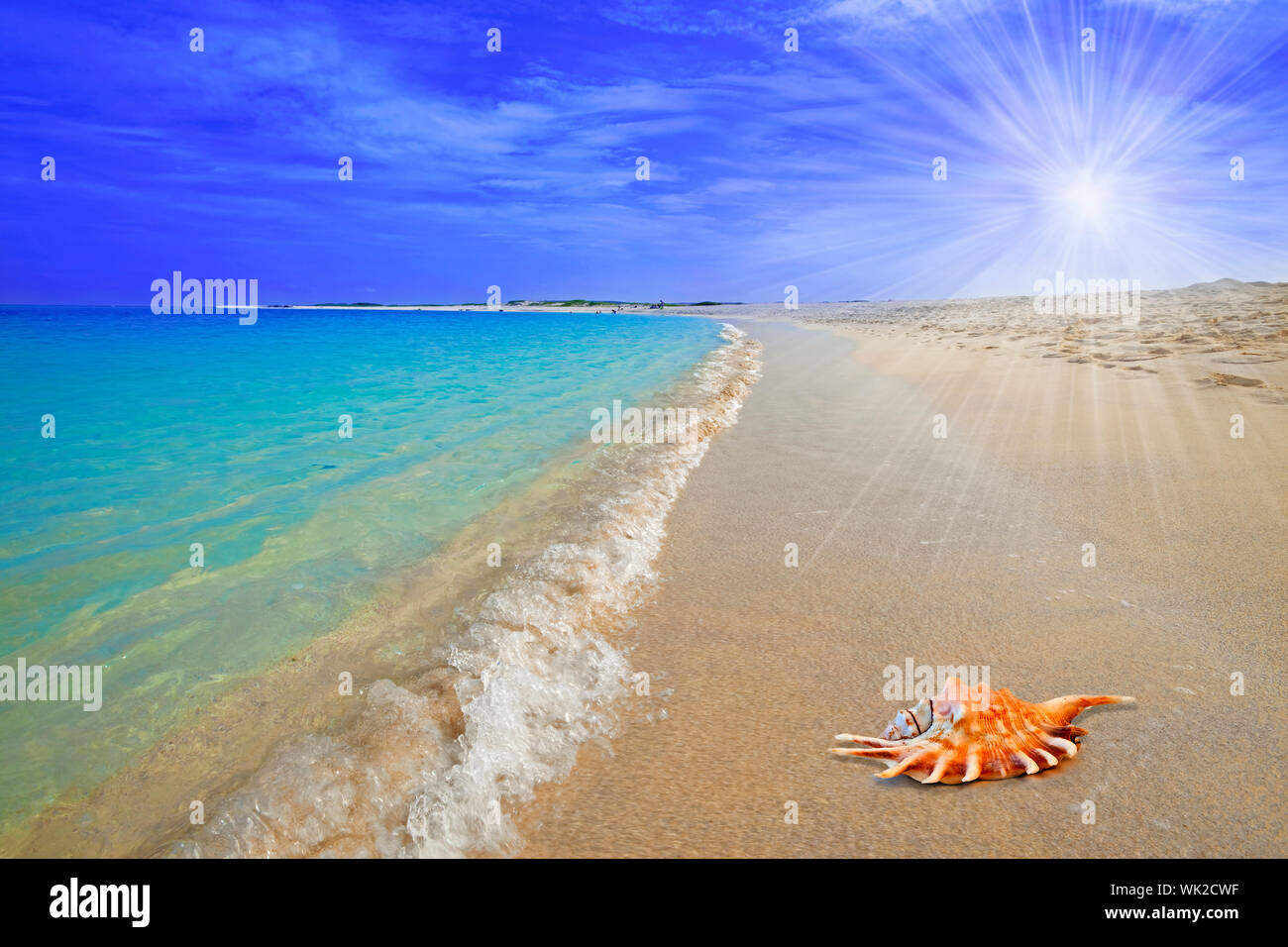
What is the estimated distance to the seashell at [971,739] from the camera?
247 centimetres

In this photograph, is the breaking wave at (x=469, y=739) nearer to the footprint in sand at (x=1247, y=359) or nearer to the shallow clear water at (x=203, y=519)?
the shallow clear water at (x=203, y=519)

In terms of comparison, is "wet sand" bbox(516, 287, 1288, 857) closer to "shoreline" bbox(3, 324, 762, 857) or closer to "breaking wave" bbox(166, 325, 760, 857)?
"breaking wave" bbox(166, 325, 760, 857)

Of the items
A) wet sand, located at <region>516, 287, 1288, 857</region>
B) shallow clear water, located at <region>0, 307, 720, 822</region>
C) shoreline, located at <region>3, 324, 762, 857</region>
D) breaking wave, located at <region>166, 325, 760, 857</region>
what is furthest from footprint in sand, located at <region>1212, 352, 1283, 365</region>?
shoreline, located at <region>3, 324, 762, 857</region>

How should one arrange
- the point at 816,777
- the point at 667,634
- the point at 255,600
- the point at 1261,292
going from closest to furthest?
the point at 816,777
the point at 667,634
the point at 255,600
the point at 1261,292

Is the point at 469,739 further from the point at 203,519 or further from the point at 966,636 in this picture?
the point at 203,519

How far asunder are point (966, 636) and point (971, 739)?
1156 millimetres

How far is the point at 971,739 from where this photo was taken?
99.3 inches

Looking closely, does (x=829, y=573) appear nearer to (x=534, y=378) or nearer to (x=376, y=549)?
(x=376, y=549)

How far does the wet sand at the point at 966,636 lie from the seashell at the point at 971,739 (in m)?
0.06

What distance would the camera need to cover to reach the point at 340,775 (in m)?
2.66
